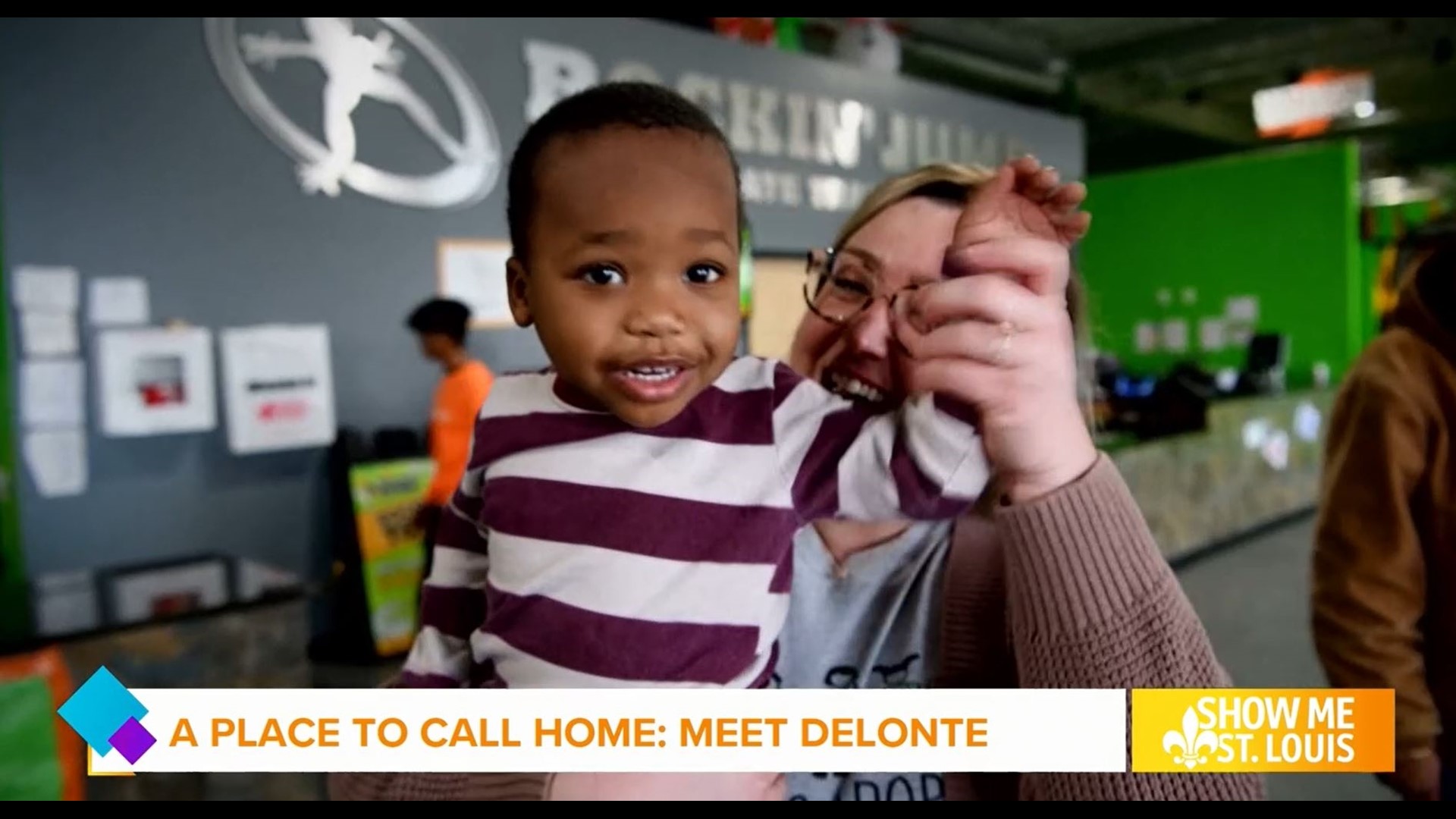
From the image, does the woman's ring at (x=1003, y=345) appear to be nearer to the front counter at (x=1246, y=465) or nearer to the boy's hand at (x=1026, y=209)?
the boy's hand at (x=1026, y=209)

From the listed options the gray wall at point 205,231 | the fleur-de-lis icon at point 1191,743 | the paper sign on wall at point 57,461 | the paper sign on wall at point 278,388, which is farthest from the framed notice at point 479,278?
the paper sign on wall at point 57,461

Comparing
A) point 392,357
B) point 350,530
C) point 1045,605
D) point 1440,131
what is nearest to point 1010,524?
point 1045,605

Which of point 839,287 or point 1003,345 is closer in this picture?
point 1003,345

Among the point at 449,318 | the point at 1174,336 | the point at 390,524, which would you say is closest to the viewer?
the point at 449,318

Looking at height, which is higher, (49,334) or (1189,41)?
(1189,41)

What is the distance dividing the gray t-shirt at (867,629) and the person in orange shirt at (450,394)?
→ 1.02 feet

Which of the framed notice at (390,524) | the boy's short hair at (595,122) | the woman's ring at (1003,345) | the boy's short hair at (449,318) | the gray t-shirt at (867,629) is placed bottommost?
the framed notice at (390,524)

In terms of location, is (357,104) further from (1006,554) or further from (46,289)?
(46,289)

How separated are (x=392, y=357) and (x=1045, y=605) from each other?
218 centimetres

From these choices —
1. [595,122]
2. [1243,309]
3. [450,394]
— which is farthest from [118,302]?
[1243,309]

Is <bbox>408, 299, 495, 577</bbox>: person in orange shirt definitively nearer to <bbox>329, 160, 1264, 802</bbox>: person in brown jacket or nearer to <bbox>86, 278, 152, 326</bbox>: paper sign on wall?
<bbox>329, 160, 1264, 802</bbox>: person in brown jacket

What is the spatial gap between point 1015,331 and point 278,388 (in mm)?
2451

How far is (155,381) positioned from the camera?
7.25 ft

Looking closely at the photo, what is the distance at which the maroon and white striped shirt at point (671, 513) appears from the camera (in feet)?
1.54
